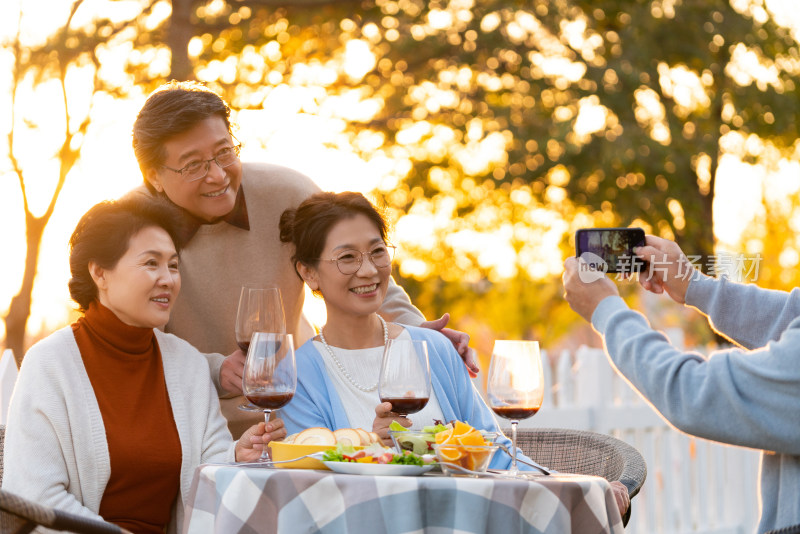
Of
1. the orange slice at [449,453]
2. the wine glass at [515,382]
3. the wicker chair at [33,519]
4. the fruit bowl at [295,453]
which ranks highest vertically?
the wine glass at [515,382]

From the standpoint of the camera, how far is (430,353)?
127 inches

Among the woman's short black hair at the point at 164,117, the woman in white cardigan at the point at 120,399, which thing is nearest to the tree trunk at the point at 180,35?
the woman's short black hair at the point at 164,117

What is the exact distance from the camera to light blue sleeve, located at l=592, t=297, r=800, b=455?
2068 mm

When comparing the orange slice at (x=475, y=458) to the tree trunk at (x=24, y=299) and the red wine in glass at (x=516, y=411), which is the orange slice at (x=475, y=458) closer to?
the red wine in glass at (x=516, y=411)

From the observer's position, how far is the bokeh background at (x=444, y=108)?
9.76 meters

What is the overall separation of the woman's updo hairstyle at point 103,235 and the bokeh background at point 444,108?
5.99 meters

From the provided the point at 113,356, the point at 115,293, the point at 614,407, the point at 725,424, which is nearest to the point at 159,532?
the point at 113,356

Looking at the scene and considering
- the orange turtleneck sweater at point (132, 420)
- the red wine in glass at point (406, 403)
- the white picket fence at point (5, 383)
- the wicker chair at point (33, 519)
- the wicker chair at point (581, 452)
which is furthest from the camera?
the white picket fence at point (5, 383)

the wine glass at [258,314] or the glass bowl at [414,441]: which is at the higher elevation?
the wine glass at [258,314]

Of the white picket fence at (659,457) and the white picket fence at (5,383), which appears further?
the white picket fence at (659,457)

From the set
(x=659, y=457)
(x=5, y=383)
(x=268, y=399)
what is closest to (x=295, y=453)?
(x=268, y=399)

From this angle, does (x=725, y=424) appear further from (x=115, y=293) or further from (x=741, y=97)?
(x=741, y=97)

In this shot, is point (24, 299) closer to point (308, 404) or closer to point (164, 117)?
point (164, 117)

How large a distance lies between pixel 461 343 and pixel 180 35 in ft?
18.9
